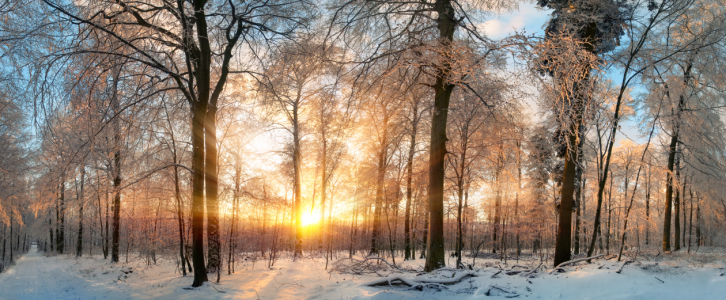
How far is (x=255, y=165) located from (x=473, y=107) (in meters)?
10.9

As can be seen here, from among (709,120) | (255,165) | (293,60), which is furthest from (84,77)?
(709,120)

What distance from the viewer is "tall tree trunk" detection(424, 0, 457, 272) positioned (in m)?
7.07

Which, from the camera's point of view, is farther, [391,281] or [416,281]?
[391,281]

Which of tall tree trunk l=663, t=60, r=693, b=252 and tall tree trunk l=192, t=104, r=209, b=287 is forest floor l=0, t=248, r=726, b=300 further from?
tall tree trunk l=663, t=60, r=693, b=252

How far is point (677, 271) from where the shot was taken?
17.9ft

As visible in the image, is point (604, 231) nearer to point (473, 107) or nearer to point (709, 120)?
point (709, 120)

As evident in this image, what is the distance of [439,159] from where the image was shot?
7445mm

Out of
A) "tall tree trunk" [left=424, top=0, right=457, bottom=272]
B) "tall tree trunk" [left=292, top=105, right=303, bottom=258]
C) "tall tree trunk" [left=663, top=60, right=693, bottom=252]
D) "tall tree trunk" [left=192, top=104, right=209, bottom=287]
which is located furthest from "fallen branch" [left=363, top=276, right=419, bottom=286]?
"tall tree trunk" [left=663, top=60, right=693, bottom=252]

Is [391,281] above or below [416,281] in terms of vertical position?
below

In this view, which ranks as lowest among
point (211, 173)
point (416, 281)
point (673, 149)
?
point (416, 281)

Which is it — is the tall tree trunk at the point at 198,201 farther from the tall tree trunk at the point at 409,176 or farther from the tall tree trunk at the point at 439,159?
the tall tree trunk at the point at 409,176

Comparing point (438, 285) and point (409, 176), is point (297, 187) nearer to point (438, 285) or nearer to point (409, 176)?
point (409, 176)

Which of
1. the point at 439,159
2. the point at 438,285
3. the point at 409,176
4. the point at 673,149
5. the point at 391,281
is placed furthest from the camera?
the point at 409,176

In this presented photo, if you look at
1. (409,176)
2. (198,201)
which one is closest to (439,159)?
(409,176)
